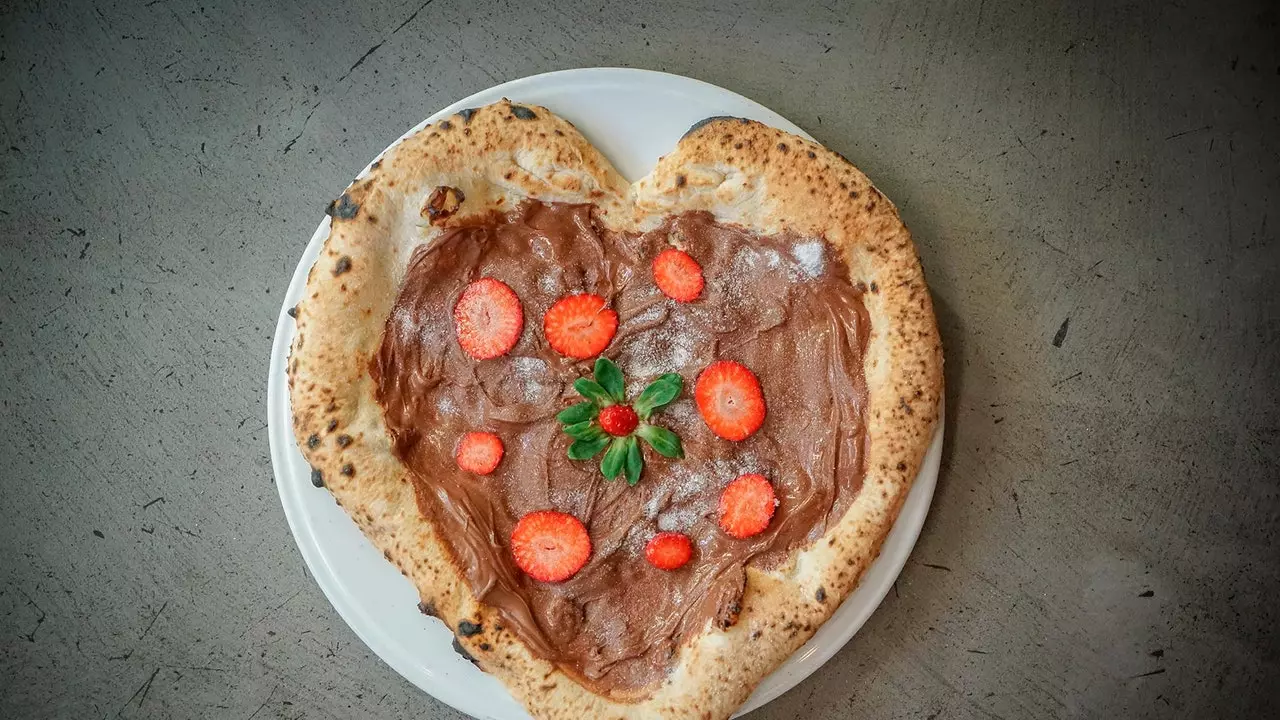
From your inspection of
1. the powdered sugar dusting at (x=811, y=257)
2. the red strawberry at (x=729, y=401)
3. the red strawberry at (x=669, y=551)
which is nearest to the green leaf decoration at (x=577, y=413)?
the red strawberry at (x=729, y=401)

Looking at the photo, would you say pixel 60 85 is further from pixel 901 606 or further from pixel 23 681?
pixel 901 606

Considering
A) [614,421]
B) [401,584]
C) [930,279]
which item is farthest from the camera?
[930,279]

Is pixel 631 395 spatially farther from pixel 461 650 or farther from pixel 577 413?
pixel 461 650

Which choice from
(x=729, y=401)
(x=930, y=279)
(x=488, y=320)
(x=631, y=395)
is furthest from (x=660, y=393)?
(x=930, y=279)

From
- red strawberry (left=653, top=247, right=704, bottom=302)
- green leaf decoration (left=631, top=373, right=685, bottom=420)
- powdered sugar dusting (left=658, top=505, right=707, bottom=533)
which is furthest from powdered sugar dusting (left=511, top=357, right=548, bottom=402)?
powdered sugar dusting (left=658, top=505, right=707, bottom=533)

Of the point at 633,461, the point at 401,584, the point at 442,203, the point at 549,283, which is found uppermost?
the point at 442,203

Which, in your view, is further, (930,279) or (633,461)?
(930,279)

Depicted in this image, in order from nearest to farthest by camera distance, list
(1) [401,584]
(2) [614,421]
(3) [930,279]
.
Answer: (2) [614,421] → (1) [401,584] → (3) [930,279]
